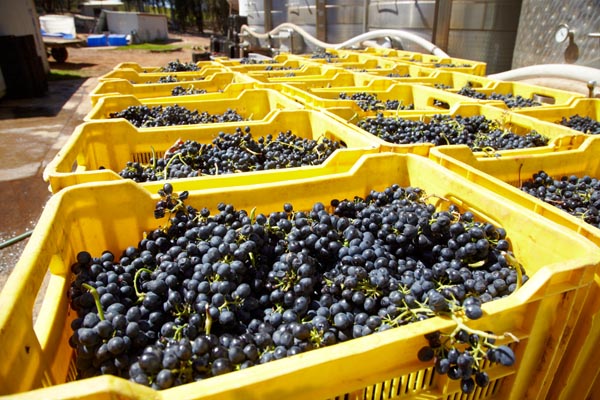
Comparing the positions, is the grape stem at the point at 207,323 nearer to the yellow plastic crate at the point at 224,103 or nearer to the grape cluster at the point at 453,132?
the grape cluster at the point at 453,132

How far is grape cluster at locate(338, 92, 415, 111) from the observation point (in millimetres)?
3363

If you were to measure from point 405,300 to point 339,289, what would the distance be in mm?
219

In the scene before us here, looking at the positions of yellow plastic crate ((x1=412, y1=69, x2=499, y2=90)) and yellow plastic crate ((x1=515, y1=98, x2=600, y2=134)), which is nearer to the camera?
yellow plastic crate ((x1=515, y1=98, x2=600, y2=134))

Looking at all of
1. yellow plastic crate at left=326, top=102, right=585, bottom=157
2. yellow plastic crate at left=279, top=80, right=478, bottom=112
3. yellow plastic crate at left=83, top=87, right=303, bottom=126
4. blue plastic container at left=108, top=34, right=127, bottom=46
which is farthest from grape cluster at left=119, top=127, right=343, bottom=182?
blue plastic container at left=108, top=34, right=127, bottom=46

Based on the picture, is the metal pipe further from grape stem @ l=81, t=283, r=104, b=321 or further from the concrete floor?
grape stem @ l=81, t=283, r=104, b=321

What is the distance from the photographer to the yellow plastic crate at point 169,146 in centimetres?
176

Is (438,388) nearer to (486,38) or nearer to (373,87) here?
(373,87)

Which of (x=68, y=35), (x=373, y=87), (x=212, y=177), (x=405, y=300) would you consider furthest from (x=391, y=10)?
(x=68, y=35)

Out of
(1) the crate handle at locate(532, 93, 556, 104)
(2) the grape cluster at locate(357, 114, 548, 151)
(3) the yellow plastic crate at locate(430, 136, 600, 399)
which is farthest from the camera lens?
(1) the crate handle at locate(532, 93, 556, 104)

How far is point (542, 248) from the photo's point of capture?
1.40 metres

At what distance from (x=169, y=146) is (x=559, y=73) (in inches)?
178

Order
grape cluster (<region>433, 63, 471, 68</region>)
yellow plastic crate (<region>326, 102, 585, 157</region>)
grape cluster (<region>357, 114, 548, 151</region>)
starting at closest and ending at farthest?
yellow plastic crate (<region>326, 102, 585, 157</region>) < grape cluster (<region>357, 114, 548, 151</region>) < grape cluster (<region>433, 63, 471, 68</region>)

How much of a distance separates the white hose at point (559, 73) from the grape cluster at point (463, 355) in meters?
4.33

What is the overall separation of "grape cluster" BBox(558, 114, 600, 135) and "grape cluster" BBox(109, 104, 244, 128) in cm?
259
